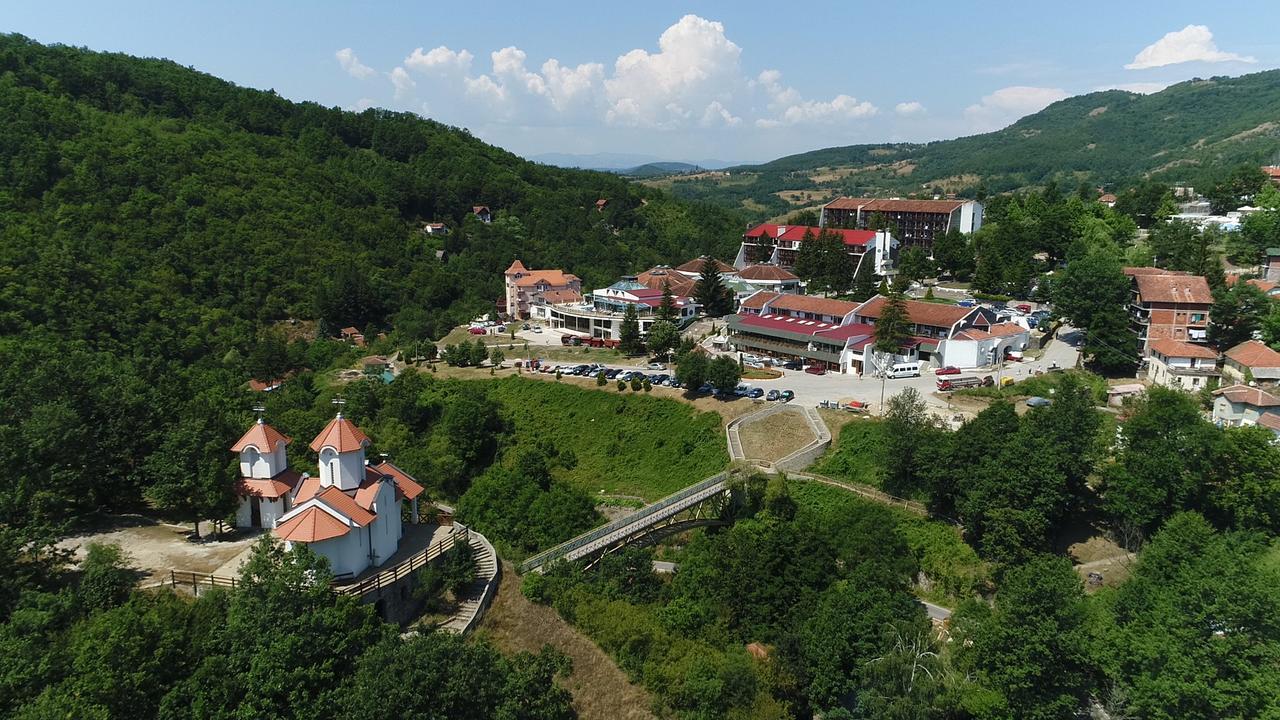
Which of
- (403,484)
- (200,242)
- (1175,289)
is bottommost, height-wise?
(403,484)

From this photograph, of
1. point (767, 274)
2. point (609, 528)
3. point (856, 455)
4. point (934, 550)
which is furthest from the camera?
point (767, 274)

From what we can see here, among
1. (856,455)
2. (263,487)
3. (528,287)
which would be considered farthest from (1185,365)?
(528,287)

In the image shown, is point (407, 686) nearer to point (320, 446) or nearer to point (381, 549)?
point (381, 549)

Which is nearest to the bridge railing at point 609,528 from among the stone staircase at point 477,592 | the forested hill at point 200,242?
the stone staircase at point 477,592

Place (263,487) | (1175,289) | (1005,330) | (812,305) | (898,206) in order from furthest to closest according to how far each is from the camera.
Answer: (898,206), (812,305), (1005,330), (1175,289), (263,487)

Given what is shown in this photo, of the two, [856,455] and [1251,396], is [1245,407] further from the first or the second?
[856,455]
